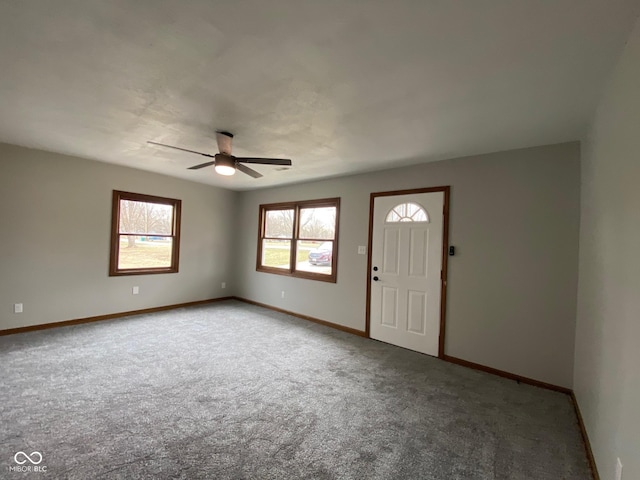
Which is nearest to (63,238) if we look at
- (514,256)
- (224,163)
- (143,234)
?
(143,234)

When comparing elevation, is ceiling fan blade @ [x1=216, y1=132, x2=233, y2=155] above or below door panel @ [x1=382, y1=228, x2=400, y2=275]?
above

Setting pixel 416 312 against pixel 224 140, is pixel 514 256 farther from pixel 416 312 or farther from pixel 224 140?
pixel 224 140

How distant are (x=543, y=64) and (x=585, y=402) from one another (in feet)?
8.07

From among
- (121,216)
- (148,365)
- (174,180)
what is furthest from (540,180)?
(121,216)

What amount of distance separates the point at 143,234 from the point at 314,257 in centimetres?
307

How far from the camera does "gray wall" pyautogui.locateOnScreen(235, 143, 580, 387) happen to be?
2811 millimetres

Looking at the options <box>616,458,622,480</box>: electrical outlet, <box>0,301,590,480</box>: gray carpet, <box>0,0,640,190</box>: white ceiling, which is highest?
<box>0,0,640,190</box>: white ceiling

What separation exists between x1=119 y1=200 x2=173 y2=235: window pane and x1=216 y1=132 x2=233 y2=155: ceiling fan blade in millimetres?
2863

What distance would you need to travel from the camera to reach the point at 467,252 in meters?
3.39

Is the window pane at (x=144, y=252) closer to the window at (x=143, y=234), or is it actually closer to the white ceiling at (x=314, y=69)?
the window at (x=143, y=234)

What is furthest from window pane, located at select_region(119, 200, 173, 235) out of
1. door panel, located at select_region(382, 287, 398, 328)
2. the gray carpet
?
door panel, located at select_region(382, 287, 398, 328)

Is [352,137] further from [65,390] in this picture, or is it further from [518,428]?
[65,390]

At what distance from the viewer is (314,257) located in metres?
5.13

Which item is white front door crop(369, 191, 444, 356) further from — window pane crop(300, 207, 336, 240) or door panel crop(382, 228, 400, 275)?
window pane crop(300, 207, 336, 240)
